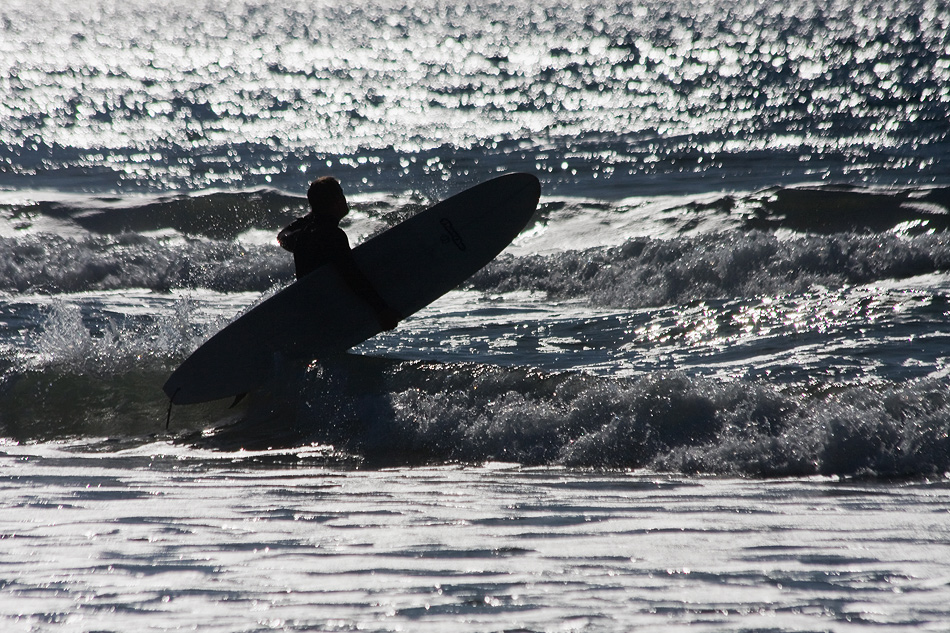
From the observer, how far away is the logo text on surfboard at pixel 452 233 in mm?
7746

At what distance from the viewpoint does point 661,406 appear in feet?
18.7

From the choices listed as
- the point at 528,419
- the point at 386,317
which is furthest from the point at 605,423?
the point at 386,317

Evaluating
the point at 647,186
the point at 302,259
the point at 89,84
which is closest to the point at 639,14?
the point at 89,84

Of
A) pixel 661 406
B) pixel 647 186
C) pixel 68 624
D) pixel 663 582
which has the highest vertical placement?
pixel 68 624

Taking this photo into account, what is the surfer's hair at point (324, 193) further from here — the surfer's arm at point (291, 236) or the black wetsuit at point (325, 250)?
the surfer's arm at point (291, 236)

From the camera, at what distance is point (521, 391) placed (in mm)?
6215

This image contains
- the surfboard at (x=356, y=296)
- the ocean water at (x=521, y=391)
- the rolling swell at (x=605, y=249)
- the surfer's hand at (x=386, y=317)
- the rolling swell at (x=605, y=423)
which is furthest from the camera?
the rolling swell at (x=605, y=249)

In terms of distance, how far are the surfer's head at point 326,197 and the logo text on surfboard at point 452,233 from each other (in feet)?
4.67

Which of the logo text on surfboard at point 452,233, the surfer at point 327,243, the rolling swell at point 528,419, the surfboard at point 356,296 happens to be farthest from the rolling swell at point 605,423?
the logo text on surfboard at point 452,233

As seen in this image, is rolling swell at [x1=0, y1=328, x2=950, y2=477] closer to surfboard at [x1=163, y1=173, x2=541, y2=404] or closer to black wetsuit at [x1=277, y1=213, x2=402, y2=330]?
surfboard at [x1=163, y1=173, x2=541, y2=404]

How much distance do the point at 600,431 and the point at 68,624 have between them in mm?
3466

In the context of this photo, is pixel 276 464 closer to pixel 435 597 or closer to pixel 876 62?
pixel 435 597

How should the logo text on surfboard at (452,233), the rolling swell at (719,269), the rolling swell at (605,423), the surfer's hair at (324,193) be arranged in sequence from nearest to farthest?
1. the rolling swell at (605,423)
2. the surfer's hair at (324,193)
3. the logo text on surfboard at (452,233)
4. the rolling swell at (719,269)

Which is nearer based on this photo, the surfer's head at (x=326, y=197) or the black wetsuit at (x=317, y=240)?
the surfer's head at (x=326, y=197)
